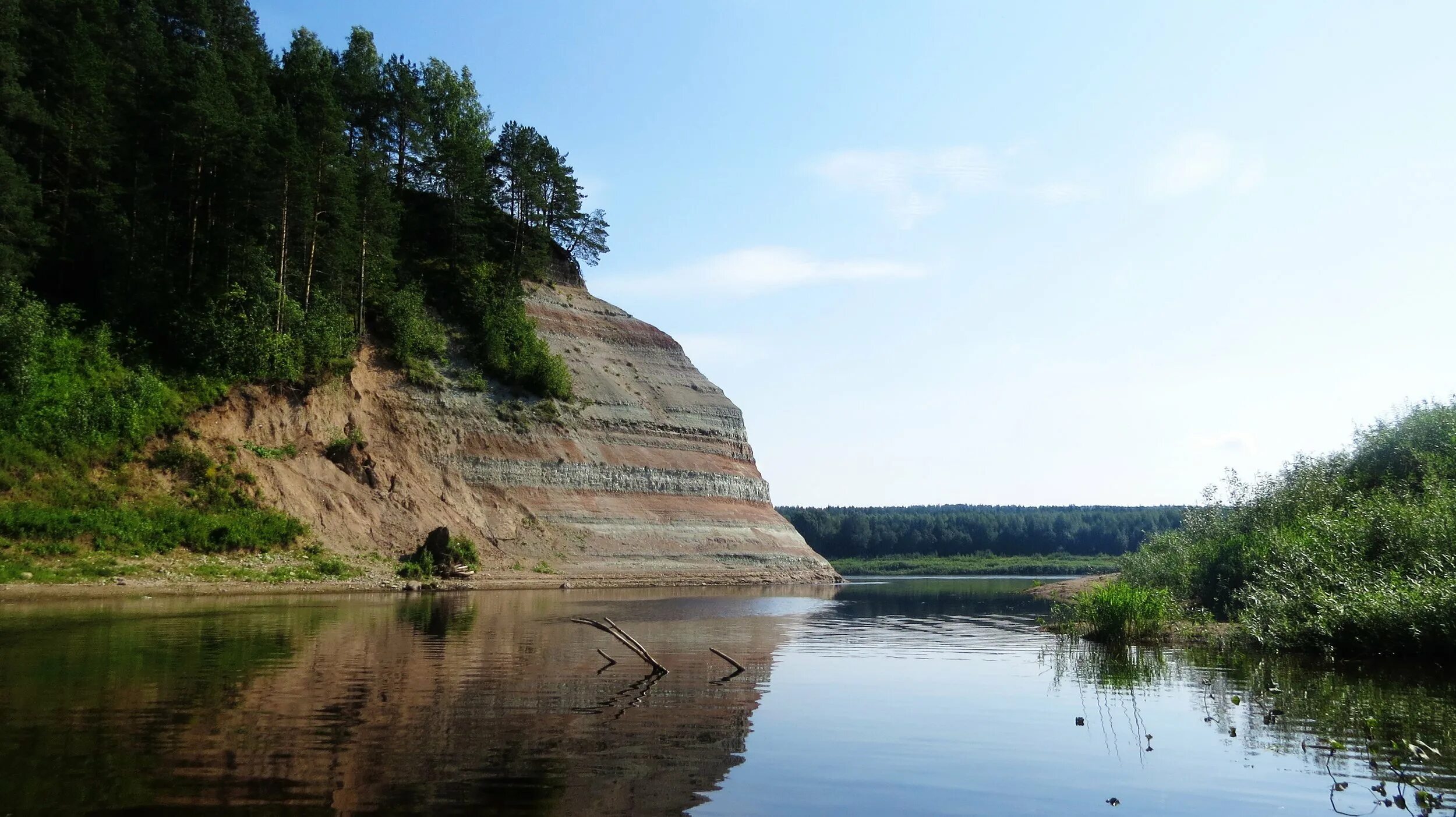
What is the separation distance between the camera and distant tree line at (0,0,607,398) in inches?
1953

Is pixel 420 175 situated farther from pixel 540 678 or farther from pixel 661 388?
pixel 540 678

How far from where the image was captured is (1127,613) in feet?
96.6

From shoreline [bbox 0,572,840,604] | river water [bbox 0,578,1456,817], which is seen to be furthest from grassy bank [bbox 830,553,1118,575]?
river water [bbox 0,578,1456,817]

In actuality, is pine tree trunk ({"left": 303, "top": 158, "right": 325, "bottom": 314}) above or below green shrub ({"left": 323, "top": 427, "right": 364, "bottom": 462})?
above

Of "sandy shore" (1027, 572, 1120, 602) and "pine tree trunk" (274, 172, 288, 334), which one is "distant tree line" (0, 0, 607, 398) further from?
"sandy shore" (1027, 572, 1120, 602)

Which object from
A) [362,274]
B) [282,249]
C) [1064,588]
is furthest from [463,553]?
[1064,588]

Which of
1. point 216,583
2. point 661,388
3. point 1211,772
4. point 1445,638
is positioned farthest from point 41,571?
point 661,388

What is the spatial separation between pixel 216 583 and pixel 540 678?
97.3 ft

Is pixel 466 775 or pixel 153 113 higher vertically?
pixel 153 113

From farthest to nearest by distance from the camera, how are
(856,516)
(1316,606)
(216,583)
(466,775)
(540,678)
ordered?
(856,516) → (216,583) → (1316,606) → (540,678) → (466,775)

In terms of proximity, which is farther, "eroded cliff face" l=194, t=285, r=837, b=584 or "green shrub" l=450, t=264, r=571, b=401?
"green shrub" l=450, t=264, r=571, b=401

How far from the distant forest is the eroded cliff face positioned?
3444 inches

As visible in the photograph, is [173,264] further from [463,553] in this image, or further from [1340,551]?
[1340,551]

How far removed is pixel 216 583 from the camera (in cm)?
4225
